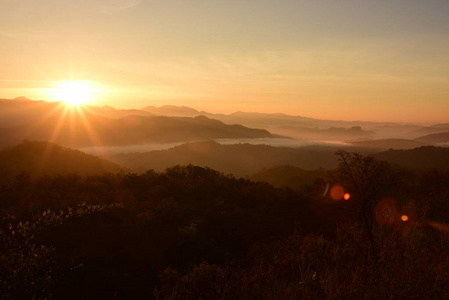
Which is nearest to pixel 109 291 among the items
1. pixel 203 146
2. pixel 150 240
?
pixel 150 240

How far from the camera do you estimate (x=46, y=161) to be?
28.3 metres

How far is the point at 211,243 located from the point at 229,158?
89.5 meters

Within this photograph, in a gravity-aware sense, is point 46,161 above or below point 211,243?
above

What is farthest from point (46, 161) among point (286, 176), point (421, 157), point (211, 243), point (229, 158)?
point (421, 157)

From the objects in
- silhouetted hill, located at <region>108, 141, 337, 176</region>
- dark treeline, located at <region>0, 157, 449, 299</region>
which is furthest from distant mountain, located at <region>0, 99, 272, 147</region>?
dark treeline, located at <region>0, 157, 449, 299</region>

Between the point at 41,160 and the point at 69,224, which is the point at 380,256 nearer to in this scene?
the point at 69,224

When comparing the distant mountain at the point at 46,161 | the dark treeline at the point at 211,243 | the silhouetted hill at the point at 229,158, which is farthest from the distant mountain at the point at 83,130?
the dark treeline at the point at 211,243

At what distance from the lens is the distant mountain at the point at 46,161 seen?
26.3m

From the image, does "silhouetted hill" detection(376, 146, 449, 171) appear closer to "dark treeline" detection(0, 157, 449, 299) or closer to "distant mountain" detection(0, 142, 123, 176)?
"distant mountain" detection(0, 142, 123, 176)

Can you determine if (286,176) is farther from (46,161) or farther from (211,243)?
(211,243)

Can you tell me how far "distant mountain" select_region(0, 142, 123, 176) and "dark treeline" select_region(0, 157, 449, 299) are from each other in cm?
1292

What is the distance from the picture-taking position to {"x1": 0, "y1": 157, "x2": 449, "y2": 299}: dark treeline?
609 centimetres

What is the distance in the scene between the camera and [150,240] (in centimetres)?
925

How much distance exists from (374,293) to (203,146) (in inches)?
4288
